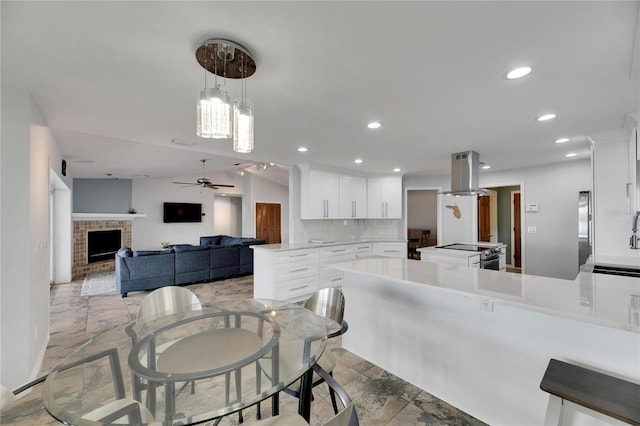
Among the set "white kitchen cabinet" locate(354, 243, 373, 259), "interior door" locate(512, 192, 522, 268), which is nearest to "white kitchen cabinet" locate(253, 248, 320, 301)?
"white kitchen cabinet" locate(354, 243, 373, 259)

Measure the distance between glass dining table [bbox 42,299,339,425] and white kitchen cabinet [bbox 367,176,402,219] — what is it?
437cm

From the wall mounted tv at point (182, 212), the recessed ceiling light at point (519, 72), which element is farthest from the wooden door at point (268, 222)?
the recessed ceiling light at point (519, 72)

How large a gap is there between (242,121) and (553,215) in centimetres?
568

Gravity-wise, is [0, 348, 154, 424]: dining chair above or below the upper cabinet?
below

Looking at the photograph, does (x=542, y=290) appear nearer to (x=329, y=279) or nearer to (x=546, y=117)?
(x=546, y=117)

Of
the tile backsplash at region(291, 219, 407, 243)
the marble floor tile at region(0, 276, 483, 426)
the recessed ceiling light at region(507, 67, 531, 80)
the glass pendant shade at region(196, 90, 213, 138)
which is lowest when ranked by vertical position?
the marble floor tile at region(0, 276, 483, 426)

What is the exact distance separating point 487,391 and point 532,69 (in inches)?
82.2

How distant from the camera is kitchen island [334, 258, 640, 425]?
133 centimetres

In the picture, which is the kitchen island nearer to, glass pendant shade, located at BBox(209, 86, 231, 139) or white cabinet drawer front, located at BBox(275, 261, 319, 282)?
glass pendant shade, located at BBox(209, 86, 231, 139)

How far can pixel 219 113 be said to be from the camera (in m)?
1.51

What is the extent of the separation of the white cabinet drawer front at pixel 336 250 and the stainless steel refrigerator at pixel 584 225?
3649 millimetres

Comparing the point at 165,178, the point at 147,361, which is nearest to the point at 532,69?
the point at 147,361

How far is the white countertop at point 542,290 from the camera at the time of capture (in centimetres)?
126

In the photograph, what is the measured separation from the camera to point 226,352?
1314mm
